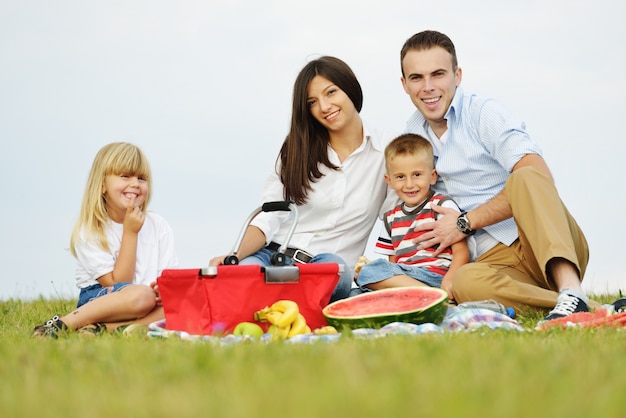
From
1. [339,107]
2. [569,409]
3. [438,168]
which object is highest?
[339,107]

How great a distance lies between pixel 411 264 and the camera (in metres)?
6.11

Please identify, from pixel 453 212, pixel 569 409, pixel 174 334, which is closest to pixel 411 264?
pixel 453 212

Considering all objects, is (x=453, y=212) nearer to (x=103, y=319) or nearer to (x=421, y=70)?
(x=421, y=70)

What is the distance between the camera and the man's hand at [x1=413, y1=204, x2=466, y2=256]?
5902 mm

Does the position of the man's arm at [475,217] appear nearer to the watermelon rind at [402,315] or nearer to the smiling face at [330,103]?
the watermelon rind at [402,315]

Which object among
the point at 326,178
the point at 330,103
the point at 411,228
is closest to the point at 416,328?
the point at 411,228

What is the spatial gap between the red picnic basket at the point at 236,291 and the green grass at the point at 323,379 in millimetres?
962

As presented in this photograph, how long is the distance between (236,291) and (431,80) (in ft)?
7.98

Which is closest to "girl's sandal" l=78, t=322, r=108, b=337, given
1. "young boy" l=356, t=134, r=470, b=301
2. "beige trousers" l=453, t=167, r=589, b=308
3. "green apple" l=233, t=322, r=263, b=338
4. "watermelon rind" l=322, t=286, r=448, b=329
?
"green apple" l=233, t=322, r=263, b=338

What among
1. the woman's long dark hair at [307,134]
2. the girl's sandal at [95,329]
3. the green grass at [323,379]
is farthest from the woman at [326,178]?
the green grass at [323,379]

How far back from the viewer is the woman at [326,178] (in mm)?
6211

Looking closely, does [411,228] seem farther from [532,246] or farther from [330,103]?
[330,103]

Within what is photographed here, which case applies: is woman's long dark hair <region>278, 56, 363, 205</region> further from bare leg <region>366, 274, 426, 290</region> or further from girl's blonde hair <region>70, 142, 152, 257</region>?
girl's blonde hair <region>70, 142, 152, 257</region>

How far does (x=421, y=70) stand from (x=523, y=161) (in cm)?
106
